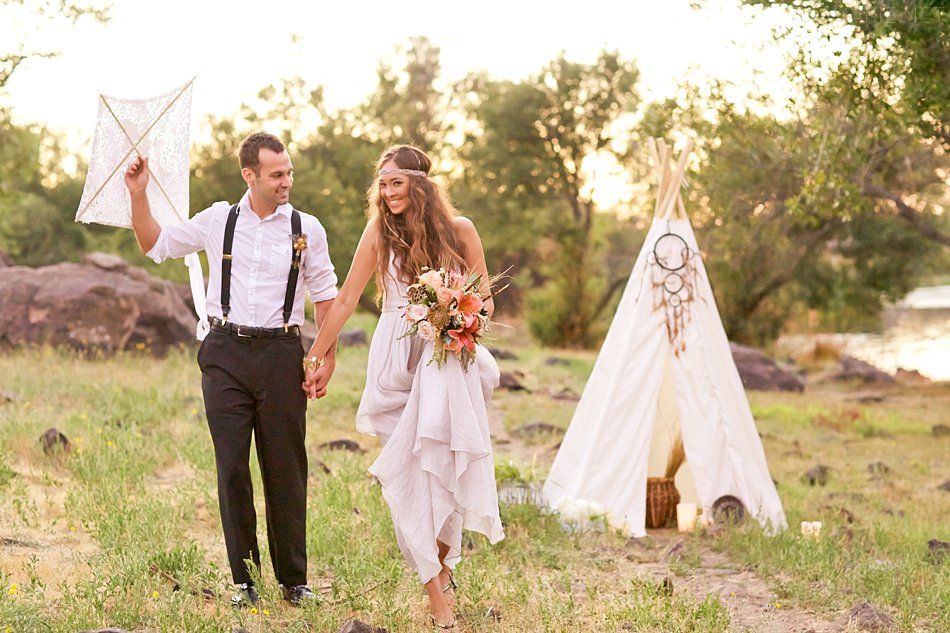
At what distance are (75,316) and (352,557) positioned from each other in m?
10.9

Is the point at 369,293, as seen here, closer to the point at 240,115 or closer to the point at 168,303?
the point at 240,115

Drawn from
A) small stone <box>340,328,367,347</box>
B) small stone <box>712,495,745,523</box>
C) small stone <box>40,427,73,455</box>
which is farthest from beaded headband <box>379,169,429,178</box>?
small stone <box>340,328,367,347</box>

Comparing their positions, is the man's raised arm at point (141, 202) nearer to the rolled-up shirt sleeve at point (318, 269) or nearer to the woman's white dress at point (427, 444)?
the rolled-up shirt sleeve at point (318, 269)

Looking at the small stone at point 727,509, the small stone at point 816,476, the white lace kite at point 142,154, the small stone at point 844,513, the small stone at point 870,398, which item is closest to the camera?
the white lace kite at point 142,154

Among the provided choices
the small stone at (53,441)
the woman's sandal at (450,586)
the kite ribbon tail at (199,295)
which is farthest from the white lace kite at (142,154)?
the small stone at (53,441)

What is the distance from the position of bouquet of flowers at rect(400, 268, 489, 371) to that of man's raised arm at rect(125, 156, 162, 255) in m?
1.29

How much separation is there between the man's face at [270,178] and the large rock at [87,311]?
11.1 meters

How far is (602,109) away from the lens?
2869cm

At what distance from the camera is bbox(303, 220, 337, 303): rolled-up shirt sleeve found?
5.28 m

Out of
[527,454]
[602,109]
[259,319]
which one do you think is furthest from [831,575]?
[602,109]

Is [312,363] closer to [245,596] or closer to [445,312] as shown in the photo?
[445,312]

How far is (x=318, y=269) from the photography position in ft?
17.4

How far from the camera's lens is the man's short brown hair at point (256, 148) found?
5121 millimetres

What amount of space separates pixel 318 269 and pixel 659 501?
14.0ft
